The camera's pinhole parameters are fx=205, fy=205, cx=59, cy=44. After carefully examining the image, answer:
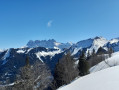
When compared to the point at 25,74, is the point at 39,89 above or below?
below

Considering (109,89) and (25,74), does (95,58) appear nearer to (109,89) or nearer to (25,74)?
(25,74)

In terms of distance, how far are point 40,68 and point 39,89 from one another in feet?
17.8

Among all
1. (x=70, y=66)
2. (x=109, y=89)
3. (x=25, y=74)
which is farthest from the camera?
(x=70, y=66)

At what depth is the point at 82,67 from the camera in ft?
181

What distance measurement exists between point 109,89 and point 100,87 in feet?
5.91

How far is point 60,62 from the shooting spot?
56.6 meters

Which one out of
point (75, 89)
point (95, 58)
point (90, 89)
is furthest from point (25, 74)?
point (95, 58)

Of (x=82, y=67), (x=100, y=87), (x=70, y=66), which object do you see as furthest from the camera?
(x=82, y=67)

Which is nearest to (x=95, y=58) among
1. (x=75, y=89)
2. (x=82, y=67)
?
(x=82, y=67)

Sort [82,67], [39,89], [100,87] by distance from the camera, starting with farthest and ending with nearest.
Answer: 1. [82,67]
2. [39,89]
3. [100,87]

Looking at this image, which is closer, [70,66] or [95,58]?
[70,66]

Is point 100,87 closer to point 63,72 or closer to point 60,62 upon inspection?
point 63,72

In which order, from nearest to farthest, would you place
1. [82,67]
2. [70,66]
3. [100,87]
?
[100,87]
[70,66]
[82,67]

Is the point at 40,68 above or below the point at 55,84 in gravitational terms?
above
